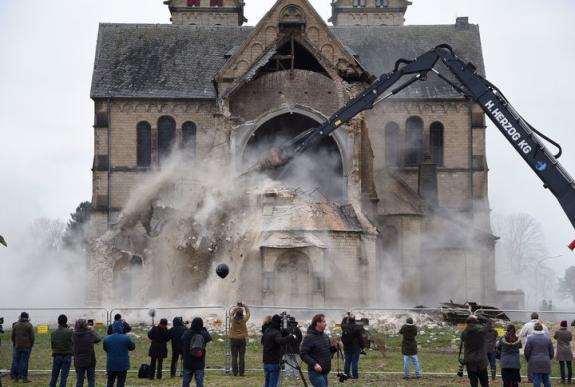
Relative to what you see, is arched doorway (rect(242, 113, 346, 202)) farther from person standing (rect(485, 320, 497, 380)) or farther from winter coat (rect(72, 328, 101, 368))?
winter coat (rect(72, 328, 101, 368))

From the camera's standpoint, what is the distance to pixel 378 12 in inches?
3241

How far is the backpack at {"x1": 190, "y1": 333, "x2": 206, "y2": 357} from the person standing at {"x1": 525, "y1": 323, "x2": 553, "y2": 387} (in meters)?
7.01

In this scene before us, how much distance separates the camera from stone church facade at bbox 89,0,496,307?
156 feet

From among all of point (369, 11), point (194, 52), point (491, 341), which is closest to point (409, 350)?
point (491, 341)

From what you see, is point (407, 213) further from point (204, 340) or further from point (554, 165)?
point (204, 340)

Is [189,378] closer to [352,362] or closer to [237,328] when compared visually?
[237,328]

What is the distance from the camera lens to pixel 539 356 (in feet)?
78.7

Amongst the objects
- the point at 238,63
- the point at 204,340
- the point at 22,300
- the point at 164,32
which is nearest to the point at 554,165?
the point at 204,340

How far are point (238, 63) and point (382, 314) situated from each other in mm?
16322

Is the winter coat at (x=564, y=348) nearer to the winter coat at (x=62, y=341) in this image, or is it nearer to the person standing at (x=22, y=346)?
the winter coat at (x=62, y=341)

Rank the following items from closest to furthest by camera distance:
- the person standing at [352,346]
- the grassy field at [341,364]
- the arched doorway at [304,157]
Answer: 1. the grassy field at [341,364]
2. the person standing at [352,346]
3. the arched doorway at [304,157]

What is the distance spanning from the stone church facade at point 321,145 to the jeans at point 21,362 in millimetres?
19068

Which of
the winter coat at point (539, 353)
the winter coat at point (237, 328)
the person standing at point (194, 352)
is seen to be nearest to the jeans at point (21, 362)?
the winter coat at point (237, 328)

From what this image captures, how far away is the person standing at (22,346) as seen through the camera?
2711 cm
